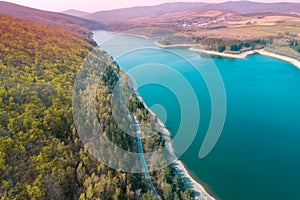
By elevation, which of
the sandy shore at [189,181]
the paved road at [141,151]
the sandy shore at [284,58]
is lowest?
the sandy shore at [189,181]

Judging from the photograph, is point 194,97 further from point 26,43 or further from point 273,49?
point 273,49

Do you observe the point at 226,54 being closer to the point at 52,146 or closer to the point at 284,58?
the point at 284,58

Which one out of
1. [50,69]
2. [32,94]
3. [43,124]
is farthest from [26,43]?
[43,124]

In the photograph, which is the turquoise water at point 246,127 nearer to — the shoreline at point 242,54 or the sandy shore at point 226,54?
the shoreline at point 242,54

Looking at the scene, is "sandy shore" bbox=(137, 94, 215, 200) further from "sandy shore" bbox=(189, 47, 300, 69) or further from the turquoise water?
"sandy shore" bbox=(189, 47, 300, 69)

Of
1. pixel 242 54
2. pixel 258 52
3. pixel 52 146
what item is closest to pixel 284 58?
pixel 258 52

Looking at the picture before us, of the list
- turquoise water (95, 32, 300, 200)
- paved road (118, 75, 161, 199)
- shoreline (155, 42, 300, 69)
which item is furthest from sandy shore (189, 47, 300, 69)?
paved road (118, 75, 161, 199)

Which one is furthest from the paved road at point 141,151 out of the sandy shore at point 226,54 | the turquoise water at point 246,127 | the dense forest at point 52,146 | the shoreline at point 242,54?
the sandy shore at point 226,54
